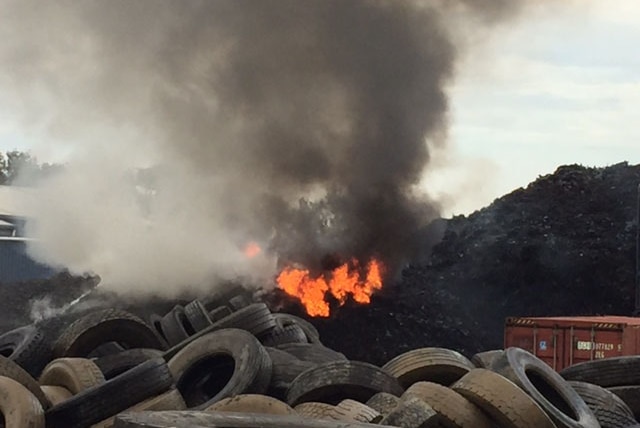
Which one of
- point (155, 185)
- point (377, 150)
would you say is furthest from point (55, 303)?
point (377, 150)

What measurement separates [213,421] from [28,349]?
6.90 metres

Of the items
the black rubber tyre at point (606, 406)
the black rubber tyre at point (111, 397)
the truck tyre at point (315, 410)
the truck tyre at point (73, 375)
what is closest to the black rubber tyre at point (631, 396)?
the black rubber tyre at point (606, 406)

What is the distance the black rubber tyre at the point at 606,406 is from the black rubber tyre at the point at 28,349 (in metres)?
7.86

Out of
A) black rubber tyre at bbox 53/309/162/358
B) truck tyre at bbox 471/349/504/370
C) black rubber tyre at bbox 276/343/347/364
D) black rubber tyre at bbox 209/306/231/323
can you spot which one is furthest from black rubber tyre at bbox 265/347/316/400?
black rubber tyre at bbox 209/306/231/323

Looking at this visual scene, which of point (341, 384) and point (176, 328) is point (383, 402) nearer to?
point (341, 384)

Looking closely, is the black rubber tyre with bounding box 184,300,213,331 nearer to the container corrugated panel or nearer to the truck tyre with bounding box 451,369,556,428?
the truck tyre with bounding box 451,369,556,428

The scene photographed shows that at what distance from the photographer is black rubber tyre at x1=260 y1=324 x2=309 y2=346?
15.2m

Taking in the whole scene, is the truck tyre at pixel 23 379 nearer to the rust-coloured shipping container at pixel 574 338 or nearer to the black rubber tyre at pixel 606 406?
the black rubber tyre at pixel 606 406

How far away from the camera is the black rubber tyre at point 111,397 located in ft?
34.7

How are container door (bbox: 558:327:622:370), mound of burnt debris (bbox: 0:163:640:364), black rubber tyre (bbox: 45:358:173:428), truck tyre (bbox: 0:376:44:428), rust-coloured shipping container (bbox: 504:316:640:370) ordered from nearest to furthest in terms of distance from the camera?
1. truck tyre (bbox: 0:376:44:428)
2. black rubber tyre (bbox: 45:358:173:428)
3. rust-coloured shipping container (bbox: 504:316:640:370)
4. container door (bbox: 558:327:622:370)
5. mound of burnt debris (bbox: 0:163:640:364)

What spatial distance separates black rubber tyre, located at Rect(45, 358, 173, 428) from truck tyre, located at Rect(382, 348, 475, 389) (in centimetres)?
286

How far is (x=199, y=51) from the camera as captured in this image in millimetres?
23484

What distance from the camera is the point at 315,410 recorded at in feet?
33.9

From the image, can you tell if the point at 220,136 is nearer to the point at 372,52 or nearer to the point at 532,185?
the point at 372,52
